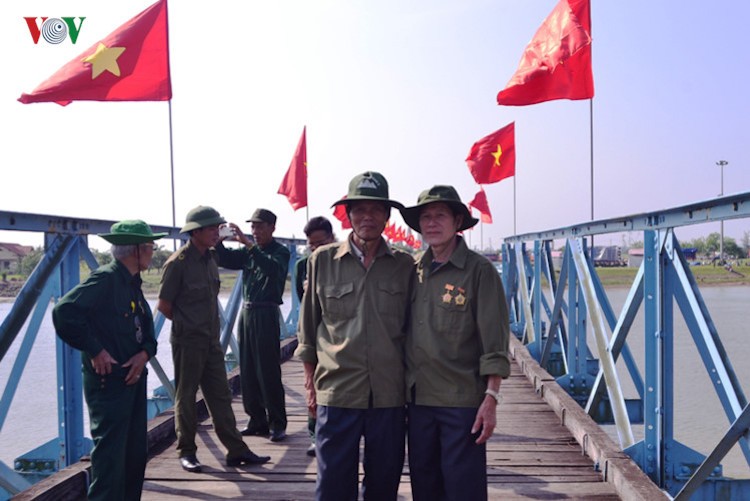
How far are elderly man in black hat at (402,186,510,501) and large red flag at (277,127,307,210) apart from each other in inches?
342

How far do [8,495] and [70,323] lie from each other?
0.97m

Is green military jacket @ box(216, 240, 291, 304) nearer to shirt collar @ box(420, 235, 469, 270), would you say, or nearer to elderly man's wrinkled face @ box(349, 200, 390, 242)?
elderly man's wrinkled face @ box(349, 200, 390, 242)

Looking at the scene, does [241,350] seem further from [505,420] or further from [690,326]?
[690,326]

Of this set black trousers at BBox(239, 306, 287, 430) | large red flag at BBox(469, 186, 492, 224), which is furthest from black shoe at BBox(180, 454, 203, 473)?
large red flag at BBox(469, 186, 492, 224)

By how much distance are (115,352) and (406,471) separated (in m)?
1.90

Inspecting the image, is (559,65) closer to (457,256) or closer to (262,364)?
(262,364)

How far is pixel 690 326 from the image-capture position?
9.87 ft

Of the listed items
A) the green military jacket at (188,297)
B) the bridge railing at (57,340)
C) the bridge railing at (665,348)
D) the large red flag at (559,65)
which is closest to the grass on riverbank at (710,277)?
the large red flag at (559,65)

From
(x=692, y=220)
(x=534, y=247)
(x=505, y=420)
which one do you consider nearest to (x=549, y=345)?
(x=534, y=247)

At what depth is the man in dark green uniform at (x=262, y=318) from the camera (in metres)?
4.48

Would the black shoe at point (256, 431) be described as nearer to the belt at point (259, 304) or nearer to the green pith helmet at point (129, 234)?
the belt at point (259, 304)

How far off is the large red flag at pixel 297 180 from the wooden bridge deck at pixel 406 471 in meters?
6.38

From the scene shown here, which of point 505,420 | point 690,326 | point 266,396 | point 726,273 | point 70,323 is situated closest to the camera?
point 70,323

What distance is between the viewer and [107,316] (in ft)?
8.91
